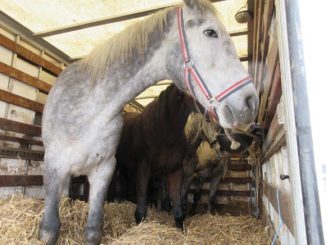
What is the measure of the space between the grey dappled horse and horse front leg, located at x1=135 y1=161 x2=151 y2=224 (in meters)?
0.78

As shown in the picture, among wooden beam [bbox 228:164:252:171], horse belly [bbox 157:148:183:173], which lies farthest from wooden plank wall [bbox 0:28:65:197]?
wooden beam [bbox 228:164:252:171]

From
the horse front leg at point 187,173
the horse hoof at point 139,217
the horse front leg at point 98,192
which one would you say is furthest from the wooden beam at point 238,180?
the horse front leg at point 98,192

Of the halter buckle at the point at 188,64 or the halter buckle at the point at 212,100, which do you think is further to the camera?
the halter buckle at the point at 188,64

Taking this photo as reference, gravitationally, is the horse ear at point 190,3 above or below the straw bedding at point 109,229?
above

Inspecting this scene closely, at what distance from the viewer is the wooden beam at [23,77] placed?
3.07 metres

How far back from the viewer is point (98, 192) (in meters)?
2.33

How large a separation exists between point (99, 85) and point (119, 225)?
1.40 meters

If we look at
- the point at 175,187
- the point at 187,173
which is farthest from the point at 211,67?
the point at 187,173

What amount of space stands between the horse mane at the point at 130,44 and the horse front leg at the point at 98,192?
690 mm

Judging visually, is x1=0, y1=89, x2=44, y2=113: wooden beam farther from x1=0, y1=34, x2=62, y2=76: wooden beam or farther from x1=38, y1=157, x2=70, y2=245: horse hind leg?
x1=38, y1=157, x2=70, y2=245: horse hind leg

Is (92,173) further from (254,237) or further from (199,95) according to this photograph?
(254,237)

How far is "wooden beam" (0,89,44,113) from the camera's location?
10.0 feet

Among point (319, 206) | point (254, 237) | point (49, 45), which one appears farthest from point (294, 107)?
point (49, 45)

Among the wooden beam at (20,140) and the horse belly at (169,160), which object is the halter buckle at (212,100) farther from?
the wooden beam at (20,140)
